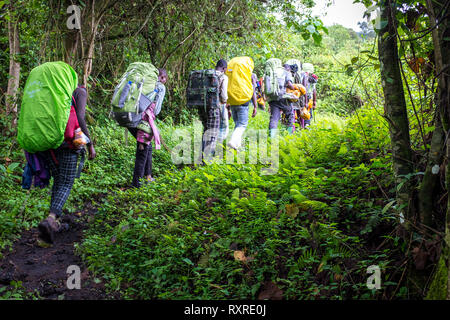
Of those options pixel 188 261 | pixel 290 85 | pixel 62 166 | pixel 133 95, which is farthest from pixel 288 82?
pixel 188 261

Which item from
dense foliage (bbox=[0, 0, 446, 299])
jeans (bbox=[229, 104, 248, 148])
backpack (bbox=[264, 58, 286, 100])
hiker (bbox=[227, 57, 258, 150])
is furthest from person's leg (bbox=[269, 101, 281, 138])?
dense foliage (bbox=[0, 0, 446, 299])

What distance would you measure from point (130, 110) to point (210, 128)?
2.14 meters

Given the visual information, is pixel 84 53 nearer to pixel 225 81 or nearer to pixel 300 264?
pixel 225 81

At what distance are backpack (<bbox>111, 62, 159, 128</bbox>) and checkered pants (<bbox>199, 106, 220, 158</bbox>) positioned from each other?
1575 millimetres

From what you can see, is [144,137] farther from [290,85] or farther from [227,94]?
[290,85]

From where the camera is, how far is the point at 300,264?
11.4 feet

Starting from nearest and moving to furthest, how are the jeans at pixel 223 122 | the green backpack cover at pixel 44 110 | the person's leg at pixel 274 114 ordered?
1. the green backpack cover at pixel 44 110
2. the jeans at pixel 223 122
3. the person's leg at pixel 274 114

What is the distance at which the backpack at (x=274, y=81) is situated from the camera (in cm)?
870

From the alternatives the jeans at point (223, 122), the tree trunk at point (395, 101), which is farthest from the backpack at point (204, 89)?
the tree trunk at point (395, 101)

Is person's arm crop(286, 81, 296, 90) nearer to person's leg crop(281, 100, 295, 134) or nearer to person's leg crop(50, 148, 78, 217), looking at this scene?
person's leg crop(281, 100, 295, 134)

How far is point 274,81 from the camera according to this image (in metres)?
8.72

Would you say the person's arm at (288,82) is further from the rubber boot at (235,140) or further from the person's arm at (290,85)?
the rubber boot at (235,140)

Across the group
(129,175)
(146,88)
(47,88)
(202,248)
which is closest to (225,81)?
(146,88)

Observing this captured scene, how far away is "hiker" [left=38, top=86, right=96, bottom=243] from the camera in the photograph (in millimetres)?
4809
